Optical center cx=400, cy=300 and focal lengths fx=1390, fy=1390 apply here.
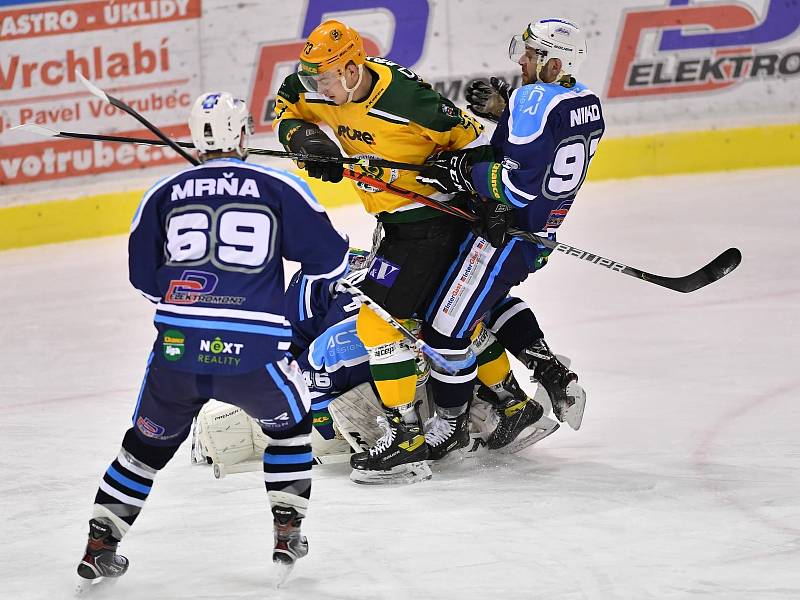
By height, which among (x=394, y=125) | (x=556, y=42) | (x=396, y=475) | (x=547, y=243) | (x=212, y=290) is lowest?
(x=396, y=475)

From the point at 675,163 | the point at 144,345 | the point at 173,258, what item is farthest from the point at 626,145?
the point at 173,258

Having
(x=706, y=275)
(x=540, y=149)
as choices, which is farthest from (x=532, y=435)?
(x=540, y=149)

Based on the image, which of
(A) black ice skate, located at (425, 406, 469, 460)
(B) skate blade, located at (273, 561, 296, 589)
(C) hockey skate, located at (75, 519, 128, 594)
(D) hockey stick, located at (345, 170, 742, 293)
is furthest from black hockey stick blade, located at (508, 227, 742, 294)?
(C) hockey skate, located at (75, 519, 128, 594)

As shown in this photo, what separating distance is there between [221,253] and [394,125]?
3.72 feet

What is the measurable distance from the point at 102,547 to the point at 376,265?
4.33 feet

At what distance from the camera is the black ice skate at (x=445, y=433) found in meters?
4.07

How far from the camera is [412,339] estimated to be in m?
3.89

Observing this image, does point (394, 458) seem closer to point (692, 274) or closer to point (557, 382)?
point (557, 382)

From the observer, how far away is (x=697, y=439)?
418 cm

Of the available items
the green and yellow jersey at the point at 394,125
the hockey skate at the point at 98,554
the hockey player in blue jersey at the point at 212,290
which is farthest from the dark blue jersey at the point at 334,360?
the hockey skate at the point at 98,554

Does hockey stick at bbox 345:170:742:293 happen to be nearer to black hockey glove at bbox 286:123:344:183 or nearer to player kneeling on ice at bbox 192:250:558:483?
black hockey glove at bbox 286:123:344:183

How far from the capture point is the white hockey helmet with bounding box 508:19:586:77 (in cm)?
388

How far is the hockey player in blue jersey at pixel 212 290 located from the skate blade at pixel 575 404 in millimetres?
1238

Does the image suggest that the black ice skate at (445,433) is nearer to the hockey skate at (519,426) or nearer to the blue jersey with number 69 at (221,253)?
the hockey skate at (519,426)
